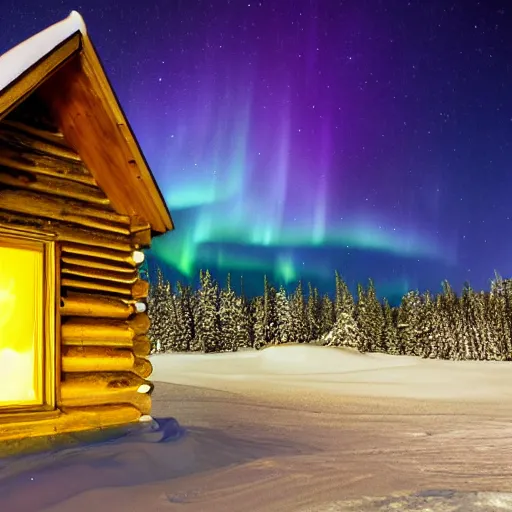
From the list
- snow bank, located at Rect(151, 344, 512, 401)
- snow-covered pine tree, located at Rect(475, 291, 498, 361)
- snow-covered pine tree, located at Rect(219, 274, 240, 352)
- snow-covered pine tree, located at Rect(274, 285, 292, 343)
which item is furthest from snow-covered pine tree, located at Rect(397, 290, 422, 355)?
snow bank, located at Rect(151, 344, 512, 401)

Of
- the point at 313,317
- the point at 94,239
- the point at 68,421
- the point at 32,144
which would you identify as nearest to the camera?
the point at 68,421

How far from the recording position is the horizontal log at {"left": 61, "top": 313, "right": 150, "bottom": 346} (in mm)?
7809

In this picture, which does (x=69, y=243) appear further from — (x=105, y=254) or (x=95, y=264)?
(x=105, y=254)

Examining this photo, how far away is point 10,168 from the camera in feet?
24.3

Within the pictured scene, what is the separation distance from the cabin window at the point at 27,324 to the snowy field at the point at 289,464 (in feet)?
3.80

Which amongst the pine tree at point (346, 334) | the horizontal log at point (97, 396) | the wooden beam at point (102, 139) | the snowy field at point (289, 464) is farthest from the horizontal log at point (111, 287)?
the pine tree at point (346, 334)

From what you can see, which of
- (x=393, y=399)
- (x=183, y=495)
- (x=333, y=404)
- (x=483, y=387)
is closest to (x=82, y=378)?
(x=183, y=495)

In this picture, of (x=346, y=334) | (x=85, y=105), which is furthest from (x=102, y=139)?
(x=346, y=334)

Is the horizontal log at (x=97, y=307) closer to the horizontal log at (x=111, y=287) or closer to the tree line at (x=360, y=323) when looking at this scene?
the horizontal log at (x=111, y=287)

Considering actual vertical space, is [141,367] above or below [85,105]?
below

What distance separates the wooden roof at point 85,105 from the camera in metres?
6.74

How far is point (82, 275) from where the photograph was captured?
8.09 meters

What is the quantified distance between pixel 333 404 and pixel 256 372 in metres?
17.6

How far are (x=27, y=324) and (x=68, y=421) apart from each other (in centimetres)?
154
